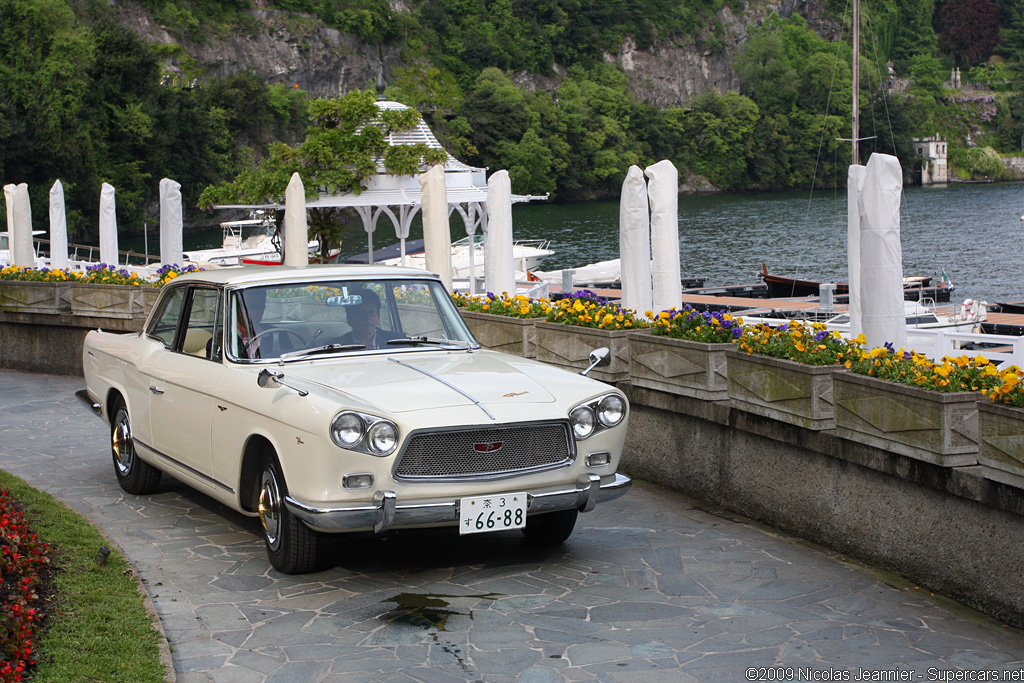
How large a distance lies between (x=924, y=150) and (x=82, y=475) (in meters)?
145

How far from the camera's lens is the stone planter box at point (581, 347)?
913cm

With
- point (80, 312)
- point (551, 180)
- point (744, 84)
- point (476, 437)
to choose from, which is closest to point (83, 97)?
point (551, 180)

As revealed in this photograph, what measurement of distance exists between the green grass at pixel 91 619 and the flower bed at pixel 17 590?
0.10 metres

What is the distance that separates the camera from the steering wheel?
269 inches

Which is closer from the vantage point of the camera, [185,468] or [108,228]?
[185,468]

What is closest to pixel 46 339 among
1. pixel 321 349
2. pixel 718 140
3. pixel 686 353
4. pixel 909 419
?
pixel 321 349

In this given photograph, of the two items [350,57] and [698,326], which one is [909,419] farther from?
[350,57]

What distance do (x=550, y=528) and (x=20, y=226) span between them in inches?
596

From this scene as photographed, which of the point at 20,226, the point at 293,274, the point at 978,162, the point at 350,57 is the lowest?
the point at 293,274

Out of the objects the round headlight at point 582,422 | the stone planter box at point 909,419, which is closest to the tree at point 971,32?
the stone planter box at point 909,419

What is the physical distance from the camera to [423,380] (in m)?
6.27

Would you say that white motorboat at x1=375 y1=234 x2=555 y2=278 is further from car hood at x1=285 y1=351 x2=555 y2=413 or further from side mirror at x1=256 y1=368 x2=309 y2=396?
side mirror at x1=256 y1=368 x2=309 y2=396

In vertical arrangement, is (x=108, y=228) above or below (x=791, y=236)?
below

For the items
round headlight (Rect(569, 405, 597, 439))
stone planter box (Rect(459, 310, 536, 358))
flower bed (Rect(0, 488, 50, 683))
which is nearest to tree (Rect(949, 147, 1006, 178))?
stone planter box (Rect(459, 310, 536, 358))
